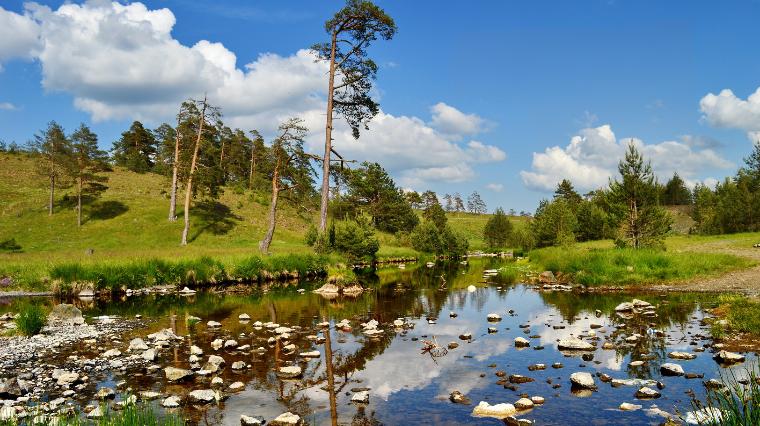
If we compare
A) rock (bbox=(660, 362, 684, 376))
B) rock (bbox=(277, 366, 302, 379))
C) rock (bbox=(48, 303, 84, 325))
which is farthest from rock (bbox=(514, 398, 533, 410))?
rock (bbox=(48, 303, 84, 325))

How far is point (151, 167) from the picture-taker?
323ft

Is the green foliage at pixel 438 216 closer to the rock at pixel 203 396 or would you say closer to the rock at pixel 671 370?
the rock at pixel 671 370

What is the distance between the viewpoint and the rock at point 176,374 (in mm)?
10805

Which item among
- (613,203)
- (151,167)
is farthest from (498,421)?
(151,167)

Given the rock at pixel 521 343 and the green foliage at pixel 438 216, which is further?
the green foliage at pixel 438 216

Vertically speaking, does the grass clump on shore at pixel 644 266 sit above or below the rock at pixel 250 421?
above

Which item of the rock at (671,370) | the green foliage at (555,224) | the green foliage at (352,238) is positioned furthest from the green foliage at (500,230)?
the rock at (671,370)

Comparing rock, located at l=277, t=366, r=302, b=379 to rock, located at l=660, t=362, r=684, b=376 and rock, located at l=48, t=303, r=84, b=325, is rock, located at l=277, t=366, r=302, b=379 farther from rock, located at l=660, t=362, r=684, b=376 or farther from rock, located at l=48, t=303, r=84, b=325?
rock, located at l=48, t=303, r=84, b=325

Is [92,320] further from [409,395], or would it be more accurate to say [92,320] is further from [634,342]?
[634,342]

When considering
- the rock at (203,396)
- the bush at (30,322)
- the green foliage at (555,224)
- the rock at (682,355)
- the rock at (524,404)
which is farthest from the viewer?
the green foliage at (555,224)

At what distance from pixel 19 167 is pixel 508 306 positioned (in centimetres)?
8904

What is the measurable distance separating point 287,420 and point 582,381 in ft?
20.2

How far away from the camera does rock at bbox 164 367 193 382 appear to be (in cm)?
1080

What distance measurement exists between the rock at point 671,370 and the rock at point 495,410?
448 cm
